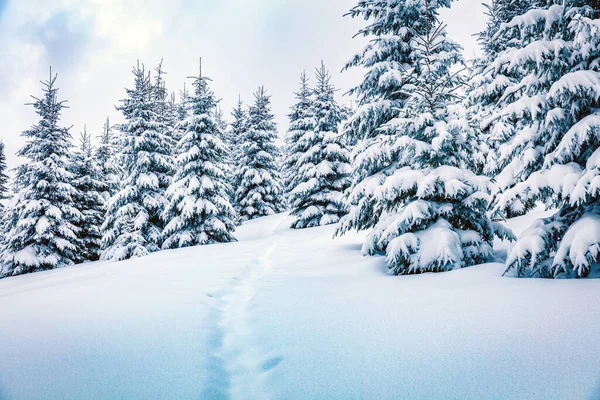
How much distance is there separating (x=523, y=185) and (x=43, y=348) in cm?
647

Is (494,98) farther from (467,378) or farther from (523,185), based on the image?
(467,378)

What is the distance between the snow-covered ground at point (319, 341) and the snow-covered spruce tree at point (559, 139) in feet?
1.66

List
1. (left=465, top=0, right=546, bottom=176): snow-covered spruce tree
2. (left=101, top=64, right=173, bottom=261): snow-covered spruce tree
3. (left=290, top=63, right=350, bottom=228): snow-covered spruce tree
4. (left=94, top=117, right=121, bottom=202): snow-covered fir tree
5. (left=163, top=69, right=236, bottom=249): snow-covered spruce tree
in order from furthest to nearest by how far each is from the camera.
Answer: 1. (left=94, top=117, right=121, bottom=202): snow-covered fir tree
2. (left=290, top=63, right=350, bottom=228): snow-covered spruce tree
3. (left=101, top=64, right=173, bottom=261): snow-covered spruce tree
4. (left=163, top=69, right=236, bottom=249): snow-covered spruce tree
5. (left=465, top=0, right=546, bottom=176): snow-covered spruce tree

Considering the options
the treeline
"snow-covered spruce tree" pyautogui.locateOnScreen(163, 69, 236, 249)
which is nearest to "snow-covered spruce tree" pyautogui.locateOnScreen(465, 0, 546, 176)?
the treeline

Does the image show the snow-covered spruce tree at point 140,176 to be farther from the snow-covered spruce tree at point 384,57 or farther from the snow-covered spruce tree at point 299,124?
the snow-covered spruce tree at point 384,57

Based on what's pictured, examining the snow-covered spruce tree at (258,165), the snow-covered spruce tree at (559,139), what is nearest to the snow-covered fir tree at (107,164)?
the snow-covered spruce tree at (258,165)

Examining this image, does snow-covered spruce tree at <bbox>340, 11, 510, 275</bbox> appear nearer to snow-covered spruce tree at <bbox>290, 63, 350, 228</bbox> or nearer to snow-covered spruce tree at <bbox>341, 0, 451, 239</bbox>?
snow-covered spruce tree at <bbox>341, 0, 451, 239</bbox>

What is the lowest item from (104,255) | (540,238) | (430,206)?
(104,255)

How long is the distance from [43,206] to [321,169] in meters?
15.1

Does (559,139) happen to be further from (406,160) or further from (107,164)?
(107,164)

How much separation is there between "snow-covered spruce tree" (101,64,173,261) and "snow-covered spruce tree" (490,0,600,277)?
15100mm

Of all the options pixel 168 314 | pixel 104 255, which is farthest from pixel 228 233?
pixel 168 314

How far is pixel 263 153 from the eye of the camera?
83.0 ft

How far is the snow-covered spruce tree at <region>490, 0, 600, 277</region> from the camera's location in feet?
13.8
